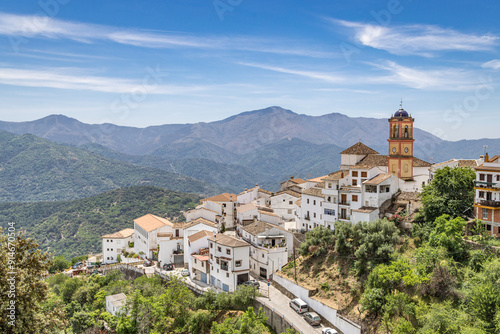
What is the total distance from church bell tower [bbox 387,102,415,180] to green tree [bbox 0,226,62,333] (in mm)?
42297

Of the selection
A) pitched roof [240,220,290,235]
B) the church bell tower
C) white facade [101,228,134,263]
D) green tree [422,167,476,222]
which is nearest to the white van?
pitched roof [240,220,290,235]

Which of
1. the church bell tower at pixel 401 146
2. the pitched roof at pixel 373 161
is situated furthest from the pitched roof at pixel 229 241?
the church bell tower at pixel 401 146

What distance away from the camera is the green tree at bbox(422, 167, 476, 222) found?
120ft

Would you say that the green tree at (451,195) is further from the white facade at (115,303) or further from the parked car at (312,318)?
the white facade at (115,303)

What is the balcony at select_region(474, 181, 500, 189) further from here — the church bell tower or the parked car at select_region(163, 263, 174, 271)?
the parked car at select_region(163, 263, 174, 271)

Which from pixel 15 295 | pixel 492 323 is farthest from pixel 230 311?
pixel 15 295

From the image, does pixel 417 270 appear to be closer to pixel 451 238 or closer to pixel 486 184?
pixel 451 238

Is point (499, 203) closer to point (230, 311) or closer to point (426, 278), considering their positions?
point (426, 278)

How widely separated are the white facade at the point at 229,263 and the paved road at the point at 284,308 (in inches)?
116

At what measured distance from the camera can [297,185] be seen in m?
69.5

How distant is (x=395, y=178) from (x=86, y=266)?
188ft

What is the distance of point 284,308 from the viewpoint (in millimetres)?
37781

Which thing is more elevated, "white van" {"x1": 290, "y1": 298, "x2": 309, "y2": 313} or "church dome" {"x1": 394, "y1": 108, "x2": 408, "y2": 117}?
"church dome" {"x1": 394, "y1": 108, "x2": 408, "y2": 117}

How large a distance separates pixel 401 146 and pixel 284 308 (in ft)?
84.0
